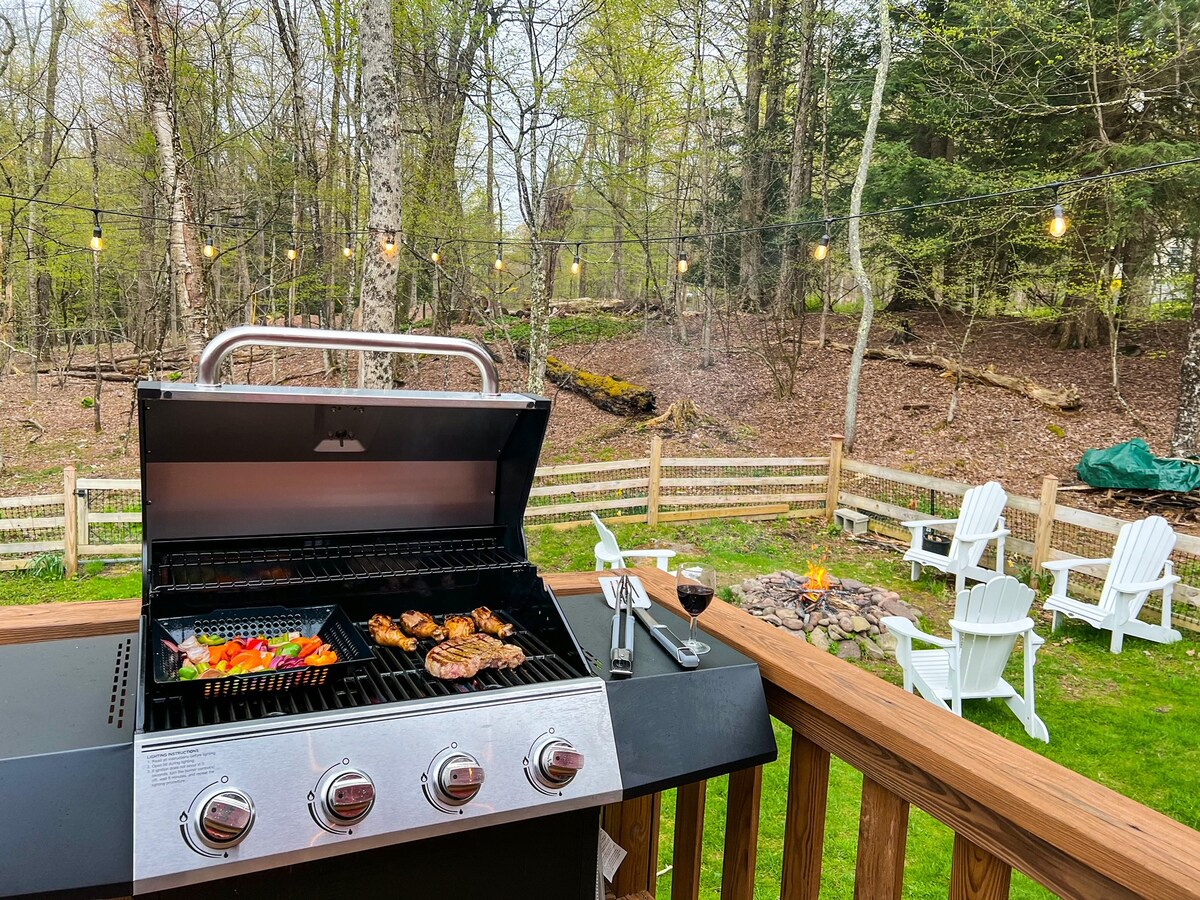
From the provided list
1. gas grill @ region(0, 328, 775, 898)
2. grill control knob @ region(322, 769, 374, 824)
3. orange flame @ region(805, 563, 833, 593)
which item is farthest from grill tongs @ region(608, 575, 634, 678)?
orange flame @ region(805, 563, 833, 593)

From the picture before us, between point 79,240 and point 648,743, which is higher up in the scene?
point 79,240

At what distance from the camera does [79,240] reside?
8.20 meters

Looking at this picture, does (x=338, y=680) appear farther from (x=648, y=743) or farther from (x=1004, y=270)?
(x=1004, y=270)

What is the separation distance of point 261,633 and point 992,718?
3.16 metres

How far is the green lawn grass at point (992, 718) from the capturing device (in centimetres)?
226

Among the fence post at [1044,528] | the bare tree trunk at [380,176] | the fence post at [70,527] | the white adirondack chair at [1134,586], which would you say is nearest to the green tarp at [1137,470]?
the fence post at [1044,528]

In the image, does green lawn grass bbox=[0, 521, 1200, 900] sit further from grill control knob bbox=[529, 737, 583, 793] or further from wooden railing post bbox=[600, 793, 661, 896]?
wooden railing post bbox=[600, 793, 661, 896]

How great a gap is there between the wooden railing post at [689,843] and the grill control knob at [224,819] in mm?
667

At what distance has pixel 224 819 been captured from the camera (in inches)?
28.3

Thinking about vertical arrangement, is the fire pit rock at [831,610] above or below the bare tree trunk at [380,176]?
below

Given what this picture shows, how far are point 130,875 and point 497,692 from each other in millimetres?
409

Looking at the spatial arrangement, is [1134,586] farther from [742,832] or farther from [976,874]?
[976,874]

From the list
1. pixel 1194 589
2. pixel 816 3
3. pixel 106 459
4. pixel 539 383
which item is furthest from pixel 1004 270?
pixel 106 459

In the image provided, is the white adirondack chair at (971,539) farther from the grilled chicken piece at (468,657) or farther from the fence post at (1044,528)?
the grilled chicken piece at (468,657)
